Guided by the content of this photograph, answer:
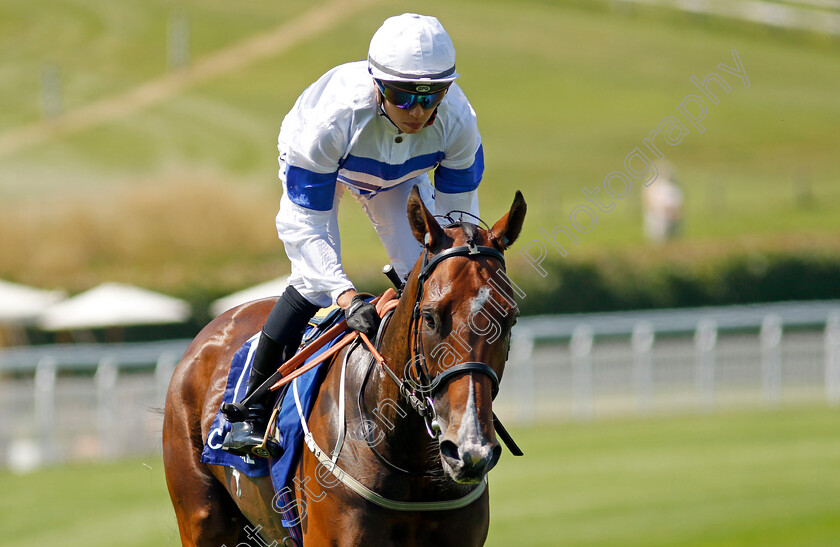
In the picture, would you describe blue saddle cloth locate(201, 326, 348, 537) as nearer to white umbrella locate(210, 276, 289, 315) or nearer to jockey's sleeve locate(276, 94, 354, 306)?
jockey's sleeve locate(276, 94, 354, 306)

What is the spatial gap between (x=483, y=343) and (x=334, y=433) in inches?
34.8

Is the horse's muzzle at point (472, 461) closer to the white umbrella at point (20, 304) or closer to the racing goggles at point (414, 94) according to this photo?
the racing goggles at point (414, 94)

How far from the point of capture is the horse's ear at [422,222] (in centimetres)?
366

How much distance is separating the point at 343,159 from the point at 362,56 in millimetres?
40266

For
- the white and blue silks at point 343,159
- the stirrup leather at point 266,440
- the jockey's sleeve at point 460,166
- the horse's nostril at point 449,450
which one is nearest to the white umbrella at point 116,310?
the stirrup leather at point 266,440

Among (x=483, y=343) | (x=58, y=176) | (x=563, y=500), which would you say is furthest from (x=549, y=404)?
(x=58, y=176)

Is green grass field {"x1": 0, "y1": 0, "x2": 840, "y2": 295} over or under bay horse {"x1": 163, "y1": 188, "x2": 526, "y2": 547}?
under

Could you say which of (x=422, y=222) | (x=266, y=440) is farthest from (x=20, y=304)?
(x=422, y=222)

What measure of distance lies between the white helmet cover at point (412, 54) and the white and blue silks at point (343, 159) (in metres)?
0.26

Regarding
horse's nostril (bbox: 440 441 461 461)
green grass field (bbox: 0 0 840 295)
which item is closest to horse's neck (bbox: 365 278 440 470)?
horse's nostril (bbox: 440 441 461 461)

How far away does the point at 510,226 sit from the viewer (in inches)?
147

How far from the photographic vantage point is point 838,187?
3606 cm

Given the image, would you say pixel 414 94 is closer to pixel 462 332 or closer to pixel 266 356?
pixel 462 332

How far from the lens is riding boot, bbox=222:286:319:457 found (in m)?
4.51
